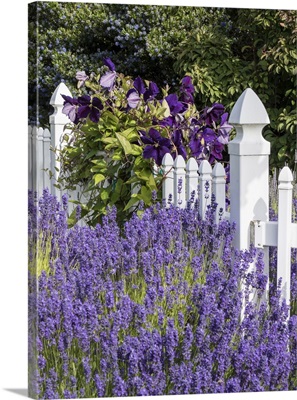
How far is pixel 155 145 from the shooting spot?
5191mm

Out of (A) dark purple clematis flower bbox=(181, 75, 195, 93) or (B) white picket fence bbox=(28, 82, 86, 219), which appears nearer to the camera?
(B) white picket fence bbox=(28, 82, 86, 219)

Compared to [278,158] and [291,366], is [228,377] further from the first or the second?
[278,158]

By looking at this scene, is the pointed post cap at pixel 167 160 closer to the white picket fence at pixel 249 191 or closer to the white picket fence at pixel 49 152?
the white picket fence at pixel 249 191

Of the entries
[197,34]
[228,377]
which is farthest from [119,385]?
[197,34]

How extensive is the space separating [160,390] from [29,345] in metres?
0.61

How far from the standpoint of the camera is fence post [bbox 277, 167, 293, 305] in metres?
4.97

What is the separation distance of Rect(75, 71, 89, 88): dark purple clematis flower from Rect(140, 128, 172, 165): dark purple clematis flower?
44cm

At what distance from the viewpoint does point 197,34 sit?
16.7 feet

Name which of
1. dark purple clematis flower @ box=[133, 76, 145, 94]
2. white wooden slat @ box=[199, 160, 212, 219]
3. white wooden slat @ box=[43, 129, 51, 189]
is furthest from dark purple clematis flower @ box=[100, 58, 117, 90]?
white wooden slat @ box=[199, 160, 212, 219]

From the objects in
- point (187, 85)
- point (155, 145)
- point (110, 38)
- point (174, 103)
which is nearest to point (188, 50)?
point (187, 85)

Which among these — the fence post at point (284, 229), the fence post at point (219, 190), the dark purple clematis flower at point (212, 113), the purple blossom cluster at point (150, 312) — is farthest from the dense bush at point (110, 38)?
the fence post at point (284, 229)

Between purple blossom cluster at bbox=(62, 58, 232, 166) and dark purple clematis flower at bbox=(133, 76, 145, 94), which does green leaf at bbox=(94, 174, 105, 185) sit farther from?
dark purple clematis flower at bbox=(133, 76, 145, 94)

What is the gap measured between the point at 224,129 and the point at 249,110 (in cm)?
28

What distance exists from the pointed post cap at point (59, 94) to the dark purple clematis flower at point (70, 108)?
21mm
